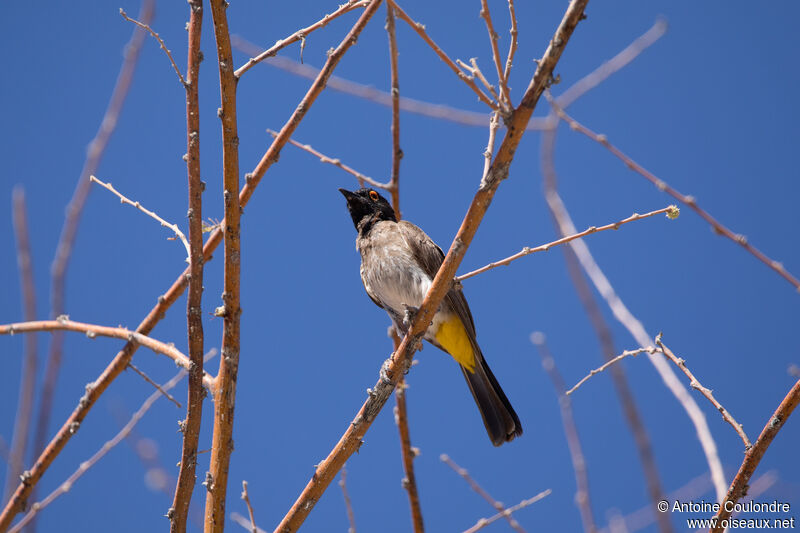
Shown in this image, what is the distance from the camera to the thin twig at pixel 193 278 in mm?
2305

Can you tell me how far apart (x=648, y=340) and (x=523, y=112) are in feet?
3.38

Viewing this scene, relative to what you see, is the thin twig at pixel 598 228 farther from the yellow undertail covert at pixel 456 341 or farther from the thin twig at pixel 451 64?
the yellow undertail covert at pixel 456 341

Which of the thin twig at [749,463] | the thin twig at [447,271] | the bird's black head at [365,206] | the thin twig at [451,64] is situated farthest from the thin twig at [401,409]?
the bird's black head at [365,206]

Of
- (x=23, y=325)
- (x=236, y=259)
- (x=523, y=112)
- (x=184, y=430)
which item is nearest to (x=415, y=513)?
(x=184, y=430)

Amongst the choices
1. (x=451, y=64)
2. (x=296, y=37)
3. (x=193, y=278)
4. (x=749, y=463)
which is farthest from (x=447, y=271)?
(x=749, y=463)

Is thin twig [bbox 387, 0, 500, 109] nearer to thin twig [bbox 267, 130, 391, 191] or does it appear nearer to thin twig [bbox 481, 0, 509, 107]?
thin twig [bbox 481, 0, 509, 107]

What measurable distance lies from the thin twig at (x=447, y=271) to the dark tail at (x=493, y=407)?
6.69ft

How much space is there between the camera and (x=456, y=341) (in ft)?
17.5

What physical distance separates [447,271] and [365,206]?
3.66 meters

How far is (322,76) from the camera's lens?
286cm

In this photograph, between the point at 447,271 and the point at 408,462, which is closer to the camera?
the point at 447,271

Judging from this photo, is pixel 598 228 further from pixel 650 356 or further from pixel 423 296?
pixel 423 296

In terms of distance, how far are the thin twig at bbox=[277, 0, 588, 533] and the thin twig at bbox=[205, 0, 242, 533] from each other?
0.88 feet

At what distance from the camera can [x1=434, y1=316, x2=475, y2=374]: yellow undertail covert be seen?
5.25 metres
